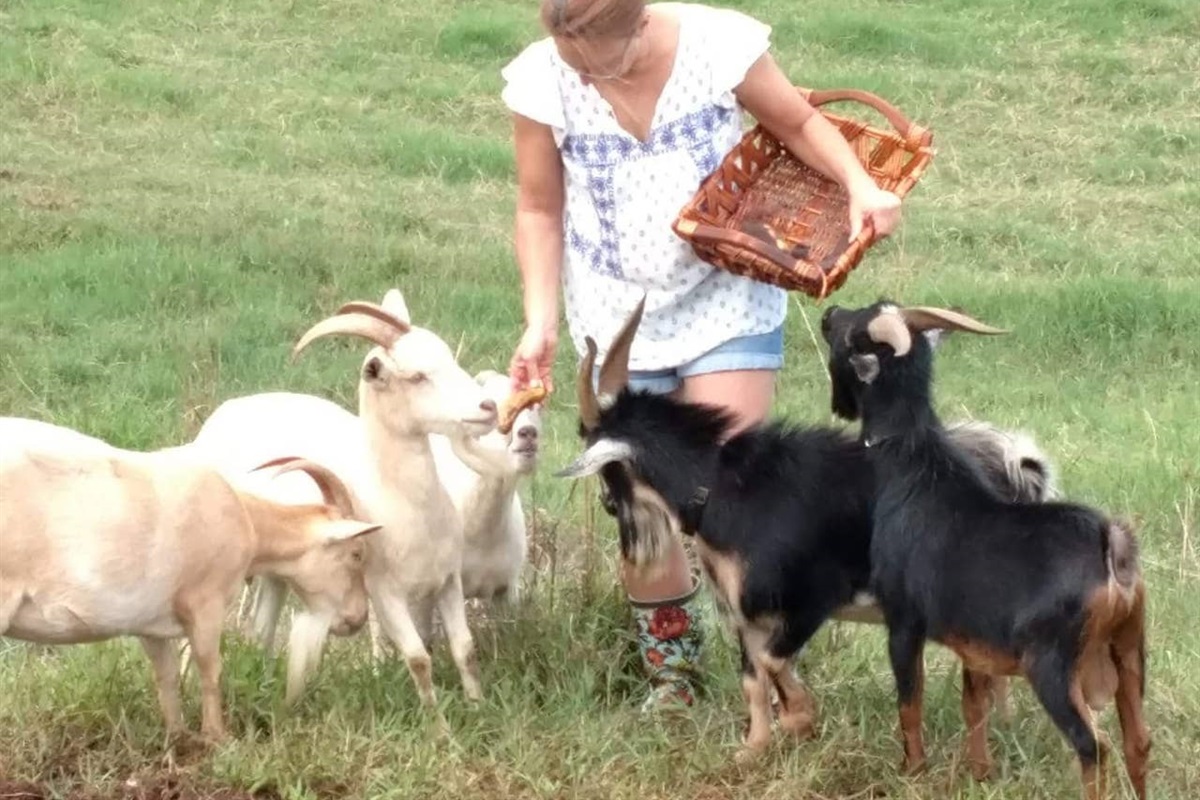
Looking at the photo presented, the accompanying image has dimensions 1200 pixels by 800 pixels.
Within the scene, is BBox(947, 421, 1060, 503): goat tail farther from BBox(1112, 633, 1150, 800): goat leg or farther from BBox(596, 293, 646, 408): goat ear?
BBox(596, 293, 646, 408): goat ear

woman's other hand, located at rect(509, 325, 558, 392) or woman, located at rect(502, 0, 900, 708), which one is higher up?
woman, located at rect(502, 0, 900, 708)

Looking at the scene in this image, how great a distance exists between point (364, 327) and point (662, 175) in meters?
0.85

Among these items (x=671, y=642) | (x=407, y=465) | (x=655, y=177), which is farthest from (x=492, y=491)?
(x=655, y=177)

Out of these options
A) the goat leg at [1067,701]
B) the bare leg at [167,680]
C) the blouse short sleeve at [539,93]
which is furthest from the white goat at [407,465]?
the goat leg at [1067,701]

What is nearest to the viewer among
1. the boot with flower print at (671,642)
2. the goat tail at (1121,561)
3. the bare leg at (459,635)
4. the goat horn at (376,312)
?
the goat tail at (1121,561)

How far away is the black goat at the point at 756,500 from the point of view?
4.91 metres

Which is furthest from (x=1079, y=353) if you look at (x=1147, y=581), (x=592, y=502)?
(x=592, y=502)


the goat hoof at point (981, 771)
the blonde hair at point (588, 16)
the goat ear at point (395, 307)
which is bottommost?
the goat hoof at point (981, 771)

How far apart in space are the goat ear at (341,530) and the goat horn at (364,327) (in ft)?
1.45

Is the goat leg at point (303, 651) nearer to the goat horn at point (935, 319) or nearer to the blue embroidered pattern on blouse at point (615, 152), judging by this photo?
the blue embroidered pattern on blouse at point (615, 152)

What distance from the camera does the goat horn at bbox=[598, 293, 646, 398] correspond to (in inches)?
195

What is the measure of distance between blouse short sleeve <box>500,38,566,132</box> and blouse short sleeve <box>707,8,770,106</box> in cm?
40

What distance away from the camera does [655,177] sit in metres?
5.29

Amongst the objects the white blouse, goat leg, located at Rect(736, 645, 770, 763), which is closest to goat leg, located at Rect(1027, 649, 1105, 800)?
goat leg, located at Rect(736, 645, 770, 763)
